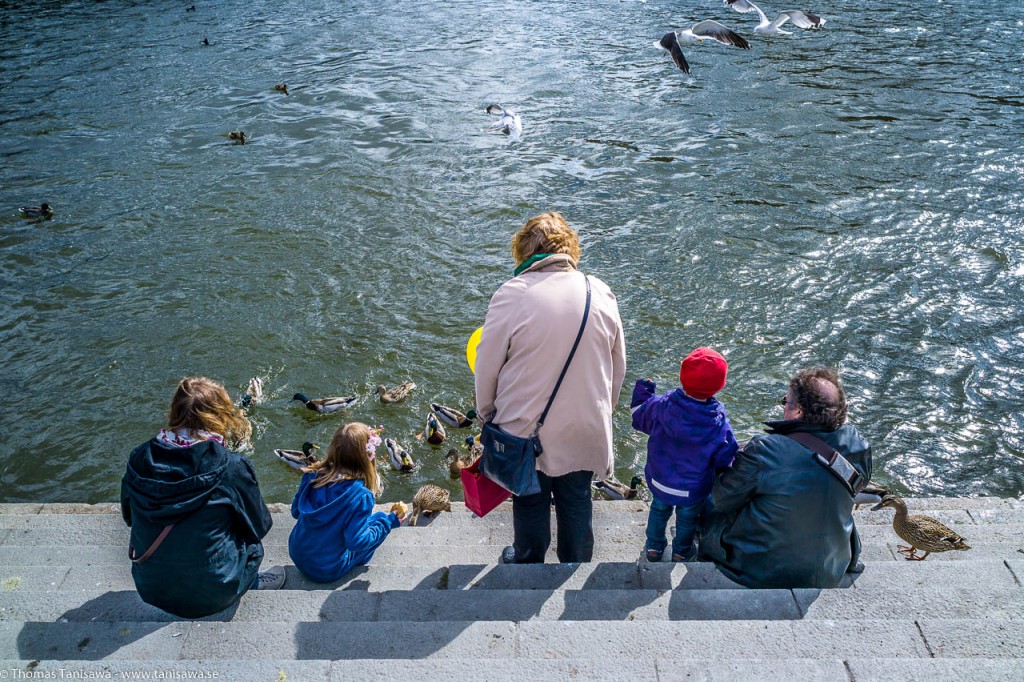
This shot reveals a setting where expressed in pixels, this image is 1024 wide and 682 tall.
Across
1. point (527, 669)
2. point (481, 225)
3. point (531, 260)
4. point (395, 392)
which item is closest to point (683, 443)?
point (531, 260)

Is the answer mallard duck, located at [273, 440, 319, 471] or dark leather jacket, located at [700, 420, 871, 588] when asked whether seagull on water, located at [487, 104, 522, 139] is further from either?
dark leather jacket, located at [700, 420, 871, 588]

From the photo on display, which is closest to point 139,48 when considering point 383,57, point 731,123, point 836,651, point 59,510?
point 383,57

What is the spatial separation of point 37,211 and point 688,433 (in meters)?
10.6

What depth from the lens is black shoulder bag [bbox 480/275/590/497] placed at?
3.88 m

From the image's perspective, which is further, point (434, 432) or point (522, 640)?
point (434, 432)

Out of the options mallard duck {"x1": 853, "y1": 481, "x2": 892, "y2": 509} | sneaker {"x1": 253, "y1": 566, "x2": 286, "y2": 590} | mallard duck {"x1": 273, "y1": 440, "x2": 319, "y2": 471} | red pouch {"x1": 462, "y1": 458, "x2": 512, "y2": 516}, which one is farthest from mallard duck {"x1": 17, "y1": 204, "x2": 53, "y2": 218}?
mallard duck {"x1": 853, "y1": 481, "x2": 892, "y2": 509}

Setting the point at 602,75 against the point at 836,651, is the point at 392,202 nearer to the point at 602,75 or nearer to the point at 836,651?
the point at 602,75

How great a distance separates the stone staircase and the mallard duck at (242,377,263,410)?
2.97 meters

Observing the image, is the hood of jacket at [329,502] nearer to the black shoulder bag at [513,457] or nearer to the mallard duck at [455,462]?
the black shoulder bag at [513,457]

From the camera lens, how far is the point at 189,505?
3730 mm

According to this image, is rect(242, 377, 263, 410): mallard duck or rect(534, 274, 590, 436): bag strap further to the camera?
rect(242, 377, 263, 410): mallard duck

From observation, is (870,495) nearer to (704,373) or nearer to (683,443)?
(683,443)

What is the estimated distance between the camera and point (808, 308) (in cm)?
909

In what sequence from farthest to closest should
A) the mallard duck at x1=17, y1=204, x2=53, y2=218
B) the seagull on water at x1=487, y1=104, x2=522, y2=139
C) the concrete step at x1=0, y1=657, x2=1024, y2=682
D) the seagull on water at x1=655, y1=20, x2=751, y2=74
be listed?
the seagull on water at x1=487, y1=104, x2=522, y2=139 < the seagull on water at x1=655, y1=20, x2=751, y2=74 < the mallard duck at x1=17, y1=204, x2=53, y2=218 < the concrete step at x1=0, y1=657, x2=1024, y2=682
